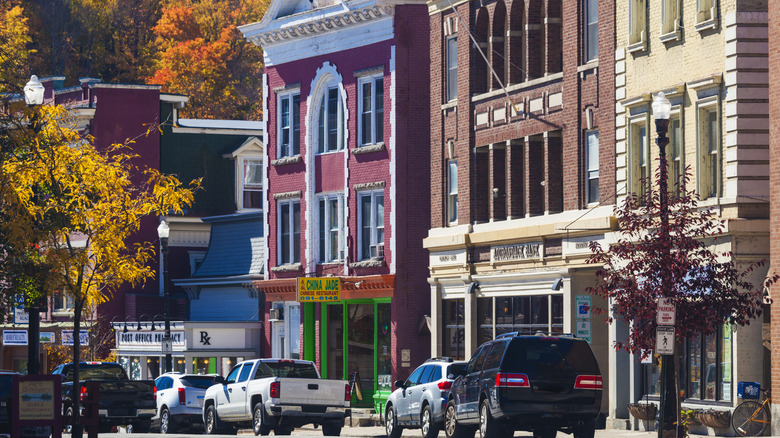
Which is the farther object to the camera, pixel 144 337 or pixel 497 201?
pixel 144 337

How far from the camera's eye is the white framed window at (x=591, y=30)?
123ft

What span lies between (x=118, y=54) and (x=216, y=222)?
2639 centimetres

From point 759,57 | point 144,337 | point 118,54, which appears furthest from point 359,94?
point 118,54

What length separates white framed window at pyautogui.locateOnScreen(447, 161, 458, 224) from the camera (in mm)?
44500

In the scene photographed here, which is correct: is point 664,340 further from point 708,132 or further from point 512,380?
point 708,132

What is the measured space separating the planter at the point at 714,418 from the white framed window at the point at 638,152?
5682 millimetres

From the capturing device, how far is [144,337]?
2210 inches

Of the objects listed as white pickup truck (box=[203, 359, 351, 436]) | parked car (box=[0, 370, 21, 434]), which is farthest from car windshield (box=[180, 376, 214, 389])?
parked car (box=[0, 370, 21, 434])

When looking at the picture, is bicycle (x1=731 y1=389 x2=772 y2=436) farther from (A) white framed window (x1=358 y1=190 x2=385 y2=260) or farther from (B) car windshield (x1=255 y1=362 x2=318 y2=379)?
(A) white framed window (x1=358 y1=190 x2=385 y2=260)

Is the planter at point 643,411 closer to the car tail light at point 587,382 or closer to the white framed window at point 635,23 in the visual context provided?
the car tail light at point 587,382

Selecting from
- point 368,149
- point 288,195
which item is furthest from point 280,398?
point 288,195

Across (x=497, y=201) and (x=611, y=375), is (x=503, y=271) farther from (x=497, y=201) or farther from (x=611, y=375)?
(x=611, y=375)

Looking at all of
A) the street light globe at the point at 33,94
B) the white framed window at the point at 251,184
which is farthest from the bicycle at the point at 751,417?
the white framed window at the point at 251,184

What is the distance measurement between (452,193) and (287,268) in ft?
32.7
